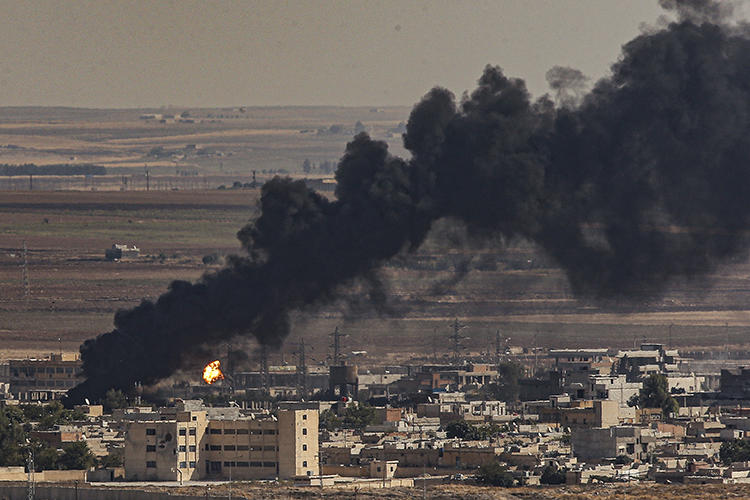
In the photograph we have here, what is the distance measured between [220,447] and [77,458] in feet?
27.7

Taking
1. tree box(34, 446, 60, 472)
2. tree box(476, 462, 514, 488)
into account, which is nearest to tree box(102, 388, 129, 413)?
tree box(34, 446, 60, 472)

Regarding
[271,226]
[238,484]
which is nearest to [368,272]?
[271,226]

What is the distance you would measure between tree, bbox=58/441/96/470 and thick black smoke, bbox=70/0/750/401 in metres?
31.5

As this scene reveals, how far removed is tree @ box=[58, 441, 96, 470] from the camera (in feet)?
442

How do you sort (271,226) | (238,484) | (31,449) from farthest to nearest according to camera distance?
(271,226) < (31,449) < (238,484)

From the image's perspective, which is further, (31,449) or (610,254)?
(610,254)

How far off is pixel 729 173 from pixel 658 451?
4275cm

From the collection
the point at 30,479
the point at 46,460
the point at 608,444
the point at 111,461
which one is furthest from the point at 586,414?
the point at 30,479

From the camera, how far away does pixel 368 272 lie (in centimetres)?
17700

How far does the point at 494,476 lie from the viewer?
424 feet

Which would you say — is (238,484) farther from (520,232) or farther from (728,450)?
(520,232)

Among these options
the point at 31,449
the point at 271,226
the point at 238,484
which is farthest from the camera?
the point at 271,226

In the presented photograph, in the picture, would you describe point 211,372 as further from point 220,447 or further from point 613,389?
point 220,447

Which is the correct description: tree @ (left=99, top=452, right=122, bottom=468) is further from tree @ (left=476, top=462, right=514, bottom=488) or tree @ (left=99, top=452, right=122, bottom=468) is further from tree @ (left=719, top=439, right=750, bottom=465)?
tree @ (left=719, top=439, right=750, bottom=465)
